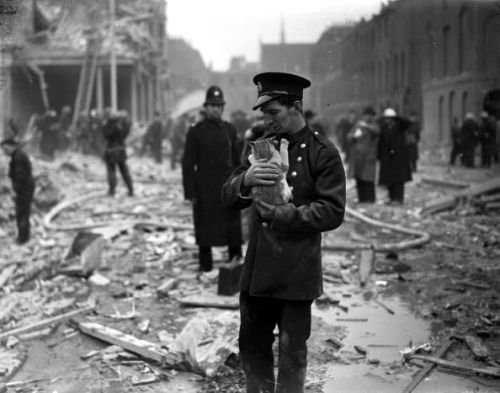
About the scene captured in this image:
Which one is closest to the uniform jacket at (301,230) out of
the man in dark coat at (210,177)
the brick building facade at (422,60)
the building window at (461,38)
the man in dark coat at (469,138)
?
the man in dark coat at (210,177)

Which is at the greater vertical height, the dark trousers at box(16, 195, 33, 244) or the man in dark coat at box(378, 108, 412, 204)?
the man in dark coat at box(378, 108, 412, 204)

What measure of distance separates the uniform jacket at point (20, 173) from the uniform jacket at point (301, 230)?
7.22 metres

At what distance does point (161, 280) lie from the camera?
7.56 metres

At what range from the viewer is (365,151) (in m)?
12.8

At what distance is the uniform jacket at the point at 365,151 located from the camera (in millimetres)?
12867

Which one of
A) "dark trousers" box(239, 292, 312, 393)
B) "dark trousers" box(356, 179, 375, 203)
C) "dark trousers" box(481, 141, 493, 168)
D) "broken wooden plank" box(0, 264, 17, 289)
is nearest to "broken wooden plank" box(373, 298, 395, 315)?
"dark trousers" box(239, 292, 312, 393)

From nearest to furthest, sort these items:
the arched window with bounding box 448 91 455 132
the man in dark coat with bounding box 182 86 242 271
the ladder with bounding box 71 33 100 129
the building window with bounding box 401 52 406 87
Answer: the man in dark coat with bounding box 182 86 242 271
the ladder with bounding box 71 33 100 129
the arched window with bounding box 448 91 455 132
the building window with bounding box 401 52 406 87

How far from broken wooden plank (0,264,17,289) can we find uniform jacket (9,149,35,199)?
1846 mm

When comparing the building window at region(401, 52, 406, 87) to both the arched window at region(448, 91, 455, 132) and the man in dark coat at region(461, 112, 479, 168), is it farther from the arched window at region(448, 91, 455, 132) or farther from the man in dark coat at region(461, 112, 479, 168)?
the man in dark coat at region(461, 112, 479, 168)

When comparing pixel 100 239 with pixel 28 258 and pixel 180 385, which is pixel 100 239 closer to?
pixel 28 258

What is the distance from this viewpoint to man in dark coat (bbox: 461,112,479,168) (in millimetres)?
21156

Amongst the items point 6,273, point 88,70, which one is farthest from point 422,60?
point 6,273

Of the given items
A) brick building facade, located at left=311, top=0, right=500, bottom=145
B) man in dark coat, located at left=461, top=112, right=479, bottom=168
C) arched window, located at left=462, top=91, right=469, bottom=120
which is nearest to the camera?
man in dark coat, located at left=461, top=112, right=479, bottom=168

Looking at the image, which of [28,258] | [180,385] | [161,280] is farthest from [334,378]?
[28,258]
